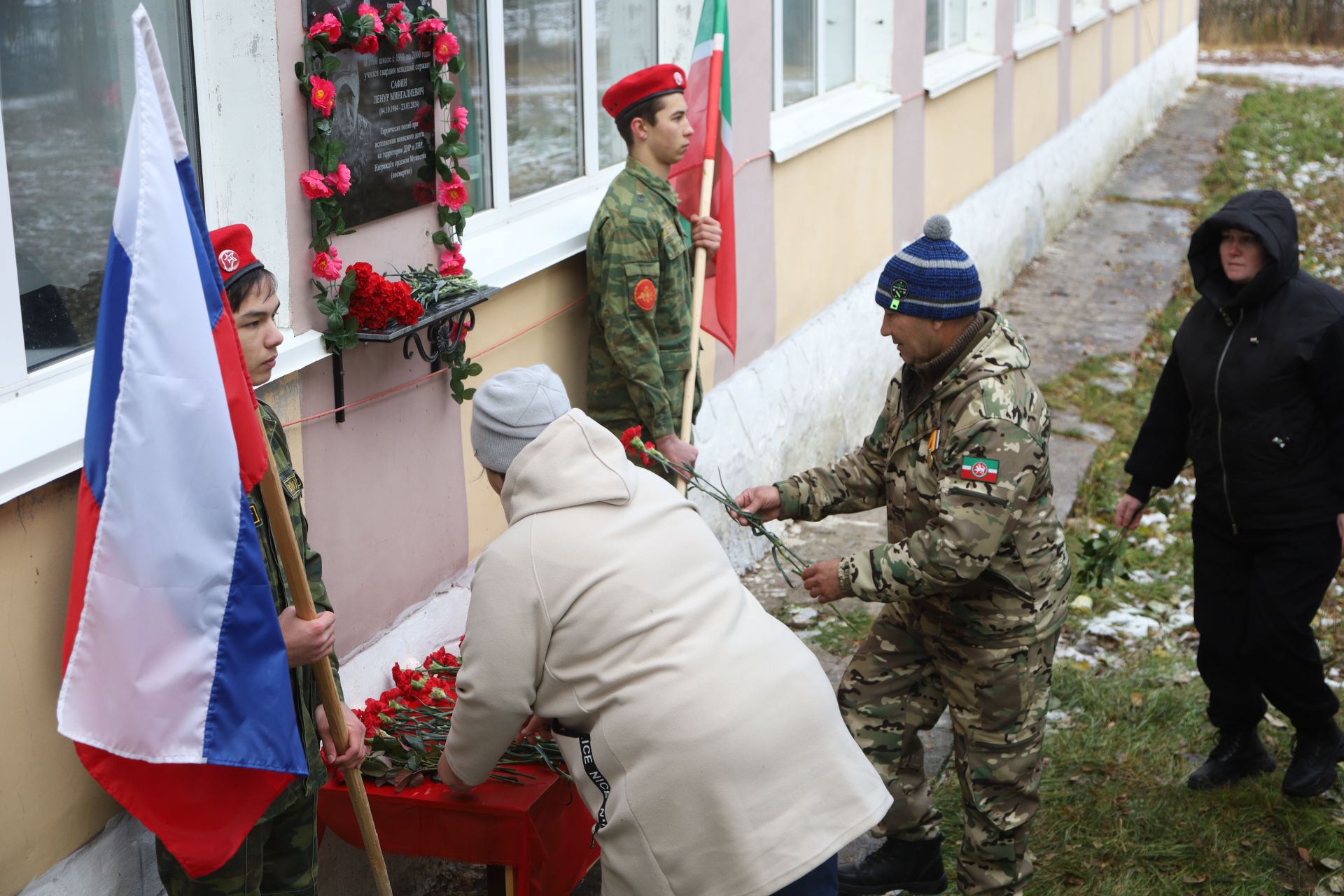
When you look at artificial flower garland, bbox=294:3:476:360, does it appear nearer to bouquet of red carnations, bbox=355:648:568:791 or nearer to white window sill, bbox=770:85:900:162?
bouquet of red carnations, bbox=355:648:568:791

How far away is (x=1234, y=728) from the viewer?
4871 mm

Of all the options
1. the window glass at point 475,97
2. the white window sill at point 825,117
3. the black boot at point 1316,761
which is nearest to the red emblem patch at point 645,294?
the window glass at point 475,97

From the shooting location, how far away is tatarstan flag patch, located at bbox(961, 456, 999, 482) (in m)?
3.52

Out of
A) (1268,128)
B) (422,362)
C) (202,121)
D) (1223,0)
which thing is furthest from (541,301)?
(1223,0)

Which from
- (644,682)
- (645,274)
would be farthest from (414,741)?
(645,274)

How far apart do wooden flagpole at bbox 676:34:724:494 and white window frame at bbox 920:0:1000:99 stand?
4720 mm

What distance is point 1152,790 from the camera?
491 cm

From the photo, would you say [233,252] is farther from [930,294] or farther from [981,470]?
[981,470]

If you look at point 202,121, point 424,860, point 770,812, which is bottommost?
point 424,860

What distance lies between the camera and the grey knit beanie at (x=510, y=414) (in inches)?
112

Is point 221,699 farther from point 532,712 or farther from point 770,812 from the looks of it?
point 770,812

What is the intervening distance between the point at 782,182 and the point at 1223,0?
30595mm

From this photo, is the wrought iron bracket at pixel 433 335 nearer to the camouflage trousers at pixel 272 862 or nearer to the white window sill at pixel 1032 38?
the camouflage trousers at pixel 272 862

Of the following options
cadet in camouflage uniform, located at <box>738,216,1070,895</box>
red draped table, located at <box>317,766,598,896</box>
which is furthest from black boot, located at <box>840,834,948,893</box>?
red draped table, located at <box>317,766,598,896</box>
